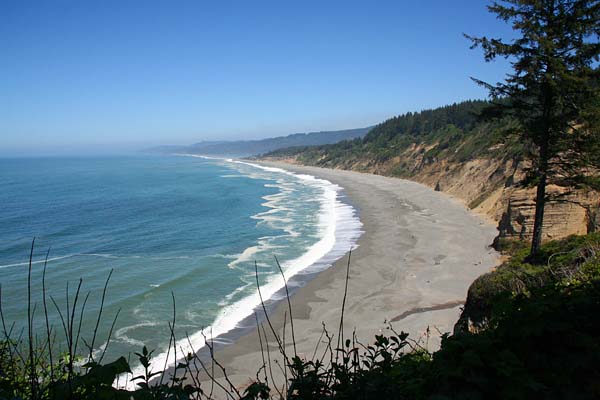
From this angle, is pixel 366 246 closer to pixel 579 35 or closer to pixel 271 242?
pixel 271 242

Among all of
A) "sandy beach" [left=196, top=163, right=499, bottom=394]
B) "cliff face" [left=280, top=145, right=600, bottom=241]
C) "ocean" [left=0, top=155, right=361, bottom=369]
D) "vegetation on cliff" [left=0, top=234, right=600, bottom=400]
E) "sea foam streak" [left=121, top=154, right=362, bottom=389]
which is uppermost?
"vegetation on cliff" [left=0, top=234, right=600, bottom=400]

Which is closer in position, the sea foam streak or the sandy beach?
the sandy beach

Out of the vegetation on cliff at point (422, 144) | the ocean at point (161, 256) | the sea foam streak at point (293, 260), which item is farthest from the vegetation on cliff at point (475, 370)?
the vegetation on cliff at point (422, 144)

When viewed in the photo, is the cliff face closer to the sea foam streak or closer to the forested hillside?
the forested hillside

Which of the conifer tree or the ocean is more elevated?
the conifer tree

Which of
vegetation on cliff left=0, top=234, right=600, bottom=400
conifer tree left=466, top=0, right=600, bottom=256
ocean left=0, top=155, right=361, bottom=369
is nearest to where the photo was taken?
vegetation on cliff left=0, top=234, right=600, bottom=400

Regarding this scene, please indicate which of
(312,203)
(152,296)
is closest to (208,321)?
(152,296)

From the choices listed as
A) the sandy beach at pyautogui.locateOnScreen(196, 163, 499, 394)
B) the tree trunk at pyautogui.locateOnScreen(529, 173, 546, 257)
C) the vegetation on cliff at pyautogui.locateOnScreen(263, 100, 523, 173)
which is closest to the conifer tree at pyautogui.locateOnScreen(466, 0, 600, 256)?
the tree trunk at pyautogui.locateOnScreen(529, 173, 546, 257)
